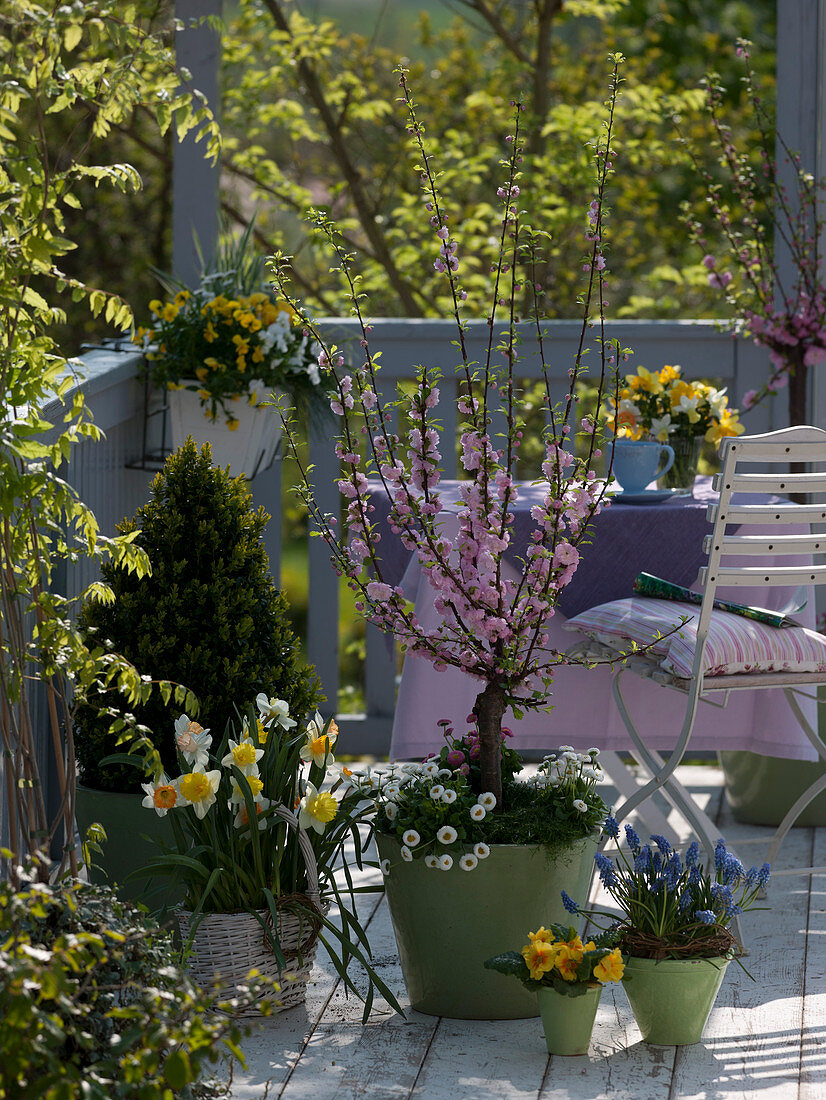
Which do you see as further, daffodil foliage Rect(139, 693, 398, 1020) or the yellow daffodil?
daffodil foliage Rect(139, 693, 398, 1020)

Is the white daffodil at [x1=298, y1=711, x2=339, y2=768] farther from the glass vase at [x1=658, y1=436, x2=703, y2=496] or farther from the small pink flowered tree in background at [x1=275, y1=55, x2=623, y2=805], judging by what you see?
the glass vase at [x1=658, y1=436, x2=703, y2=496]

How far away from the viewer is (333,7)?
644 centimetres

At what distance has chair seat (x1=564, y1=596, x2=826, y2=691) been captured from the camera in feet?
8.37

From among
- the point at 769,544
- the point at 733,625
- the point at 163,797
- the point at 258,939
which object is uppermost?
the point at 769,544

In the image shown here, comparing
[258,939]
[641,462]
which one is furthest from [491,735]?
A: [641,462]

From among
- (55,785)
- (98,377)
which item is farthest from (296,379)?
(55,785)

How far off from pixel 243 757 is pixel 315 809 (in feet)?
0.47

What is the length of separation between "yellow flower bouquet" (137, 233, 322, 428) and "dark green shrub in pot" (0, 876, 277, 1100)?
1512 millimetres

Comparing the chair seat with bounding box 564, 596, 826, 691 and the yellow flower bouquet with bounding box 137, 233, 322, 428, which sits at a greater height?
the yellow flower bouquet with bounding box 137, 233, 322, 428

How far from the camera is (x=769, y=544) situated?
255cm

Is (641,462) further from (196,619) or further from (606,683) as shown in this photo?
(196,619)

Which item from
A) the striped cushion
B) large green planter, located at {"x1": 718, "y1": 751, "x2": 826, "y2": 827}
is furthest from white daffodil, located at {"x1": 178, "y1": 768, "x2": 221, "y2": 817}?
large green planter, located at {"x1": 718, "y1": 751, "x2": 826, "y2": 827}

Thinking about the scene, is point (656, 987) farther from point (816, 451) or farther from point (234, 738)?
point (816, 451)

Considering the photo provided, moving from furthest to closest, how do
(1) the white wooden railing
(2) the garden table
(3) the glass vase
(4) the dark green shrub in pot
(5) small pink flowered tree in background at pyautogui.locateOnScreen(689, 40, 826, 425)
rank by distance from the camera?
1. (1) the white wooden railing
2. (5) small pink flowered tree in background at pyautogui.locateOnScreen(689, 40, 826, 425)
3. (3) the glass vase
4. (2) the garden table
5. (4) the dark green shrub in pot
